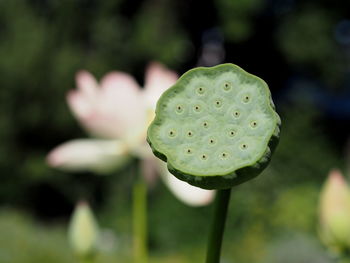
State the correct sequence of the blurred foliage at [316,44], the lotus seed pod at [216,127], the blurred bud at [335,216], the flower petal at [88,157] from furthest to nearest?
1. the blurred foliage at [316,44]
2. the flower petal at [88,157]
3. the blurred bud at [335,216]
4. the lotus seed pod at [216,127]

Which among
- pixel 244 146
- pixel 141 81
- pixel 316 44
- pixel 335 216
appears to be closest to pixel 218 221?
pixel 244 146

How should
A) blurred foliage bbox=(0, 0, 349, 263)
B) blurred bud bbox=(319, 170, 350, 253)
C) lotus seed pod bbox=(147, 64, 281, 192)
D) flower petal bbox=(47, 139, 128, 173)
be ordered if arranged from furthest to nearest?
blurred foliage bbox=(0, 0, 349, 263)
flower petal bbox=(47, 139, 128, 173)
blurred bud bbox=(319, 170, 350, 253)
lotus seed pod bbox=(147, 64, 281, 192)

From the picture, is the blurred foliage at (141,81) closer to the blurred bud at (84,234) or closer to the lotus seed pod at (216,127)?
the blurred bud at (84,234)

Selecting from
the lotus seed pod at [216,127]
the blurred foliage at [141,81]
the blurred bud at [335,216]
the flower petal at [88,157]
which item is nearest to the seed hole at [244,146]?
the lotus seed pod at [216,127]

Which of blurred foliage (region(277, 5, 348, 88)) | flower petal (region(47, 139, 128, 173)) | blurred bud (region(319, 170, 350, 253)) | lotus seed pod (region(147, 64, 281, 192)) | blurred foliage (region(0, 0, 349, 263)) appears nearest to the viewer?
lotus seed pod (region(147, 64, 281, 192))

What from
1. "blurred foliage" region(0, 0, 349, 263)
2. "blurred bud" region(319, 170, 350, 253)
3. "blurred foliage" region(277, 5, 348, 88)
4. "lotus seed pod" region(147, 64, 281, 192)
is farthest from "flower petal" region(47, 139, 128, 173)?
"blurred foliage" region(277, 5, 348, 88)

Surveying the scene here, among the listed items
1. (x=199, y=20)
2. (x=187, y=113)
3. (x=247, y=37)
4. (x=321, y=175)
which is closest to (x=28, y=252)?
(x=321, y=175)

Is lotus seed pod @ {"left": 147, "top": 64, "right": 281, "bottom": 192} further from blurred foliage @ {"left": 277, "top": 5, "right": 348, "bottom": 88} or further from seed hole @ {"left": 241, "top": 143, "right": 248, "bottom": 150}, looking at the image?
blurred foliage @ {"left": 277, "top": 5, "right": 348, "bottom": 88}
